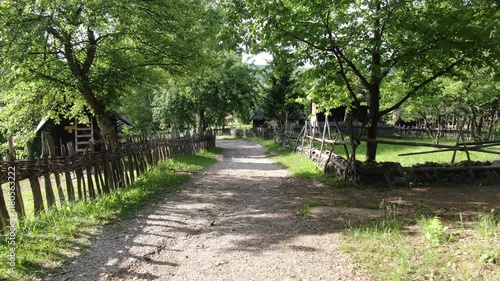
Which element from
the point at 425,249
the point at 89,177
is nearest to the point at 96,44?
the point at 89,177

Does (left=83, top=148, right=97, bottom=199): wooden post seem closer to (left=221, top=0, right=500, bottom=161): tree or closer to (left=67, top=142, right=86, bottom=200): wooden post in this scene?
(left=67, top=142, right=86, bottom=200): wooden post

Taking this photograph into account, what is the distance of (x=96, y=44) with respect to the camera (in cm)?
980

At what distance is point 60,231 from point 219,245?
2473 mm

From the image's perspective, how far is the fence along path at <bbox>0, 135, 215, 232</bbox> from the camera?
229 inches

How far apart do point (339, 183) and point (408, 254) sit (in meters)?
5.95

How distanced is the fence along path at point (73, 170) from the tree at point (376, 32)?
448 cm

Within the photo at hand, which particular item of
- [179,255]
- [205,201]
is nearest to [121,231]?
[179,255]

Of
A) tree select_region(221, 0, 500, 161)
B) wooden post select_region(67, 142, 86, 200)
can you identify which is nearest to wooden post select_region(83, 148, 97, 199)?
wooden post select_region(67, 142, 86, 200)

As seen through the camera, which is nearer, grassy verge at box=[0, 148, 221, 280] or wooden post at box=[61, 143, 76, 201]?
grassy verge at box=[0, 148, 221, 280]

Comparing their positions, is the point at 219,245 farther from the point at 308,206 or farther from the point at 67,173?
the point at 67,173

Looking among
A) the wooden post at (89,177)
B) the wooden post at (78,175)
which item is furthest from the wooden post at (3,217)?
the wooden post at (89,177)

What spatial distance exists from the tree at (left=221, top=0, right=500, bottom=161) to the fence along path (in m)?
4.48

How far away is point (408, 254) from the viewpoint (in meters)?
4.36

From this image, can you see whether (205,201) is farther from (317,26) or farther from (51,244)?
(317,26)
